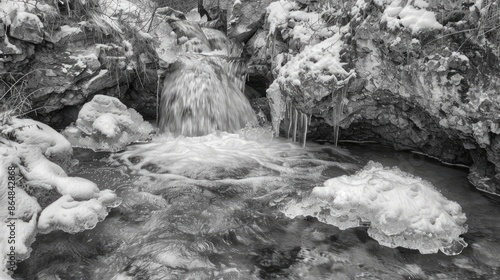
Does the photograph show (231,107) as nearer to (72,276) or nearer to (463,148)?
(463,148)

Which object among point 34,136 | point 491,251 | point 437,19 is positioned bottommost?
point 491,251

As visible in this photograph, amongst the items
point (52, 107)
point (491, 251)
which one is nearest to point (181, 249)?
point (491, 251)

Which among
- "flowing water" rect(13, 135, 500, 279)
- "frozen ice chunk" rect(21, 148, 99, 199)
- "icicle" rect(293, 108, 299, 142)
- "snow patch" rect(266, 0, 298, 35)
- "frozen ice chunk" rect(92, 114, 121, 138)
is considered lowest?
"flowing water" rect(13, 135, 500, 279)

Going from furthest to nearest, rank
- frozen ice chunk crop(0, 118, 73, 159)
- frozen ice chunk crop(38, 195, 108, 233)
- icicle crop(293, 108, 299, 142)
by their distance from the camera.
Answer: icicle crop(293, 108, 299, 142)
frozen ice chunk crop(0, 118, 73, 159)
frozen ice chunk crop(38, 195, 108, 233)

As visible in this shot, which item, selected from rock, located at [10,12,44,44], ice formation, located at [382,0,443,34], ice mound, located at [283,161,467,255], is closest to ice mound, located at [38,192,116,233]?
ice mound, located at [283,161,467,255]

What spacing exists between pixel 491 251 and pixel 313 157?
8.78 ft

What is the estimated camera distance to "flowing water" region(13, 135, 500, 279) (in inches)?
118

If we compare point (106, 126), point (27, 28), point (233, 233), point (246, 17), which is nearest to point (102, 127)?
point (106, 126)

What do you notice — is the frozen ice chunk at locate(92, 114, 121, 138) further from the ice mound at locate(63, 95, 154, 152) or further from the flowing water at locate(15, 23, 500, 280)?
the flowing water at locate(15, 23, 500, 280)

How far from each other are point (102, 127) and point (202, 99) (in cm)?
199

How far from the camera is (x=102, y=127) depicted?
568 centimetres

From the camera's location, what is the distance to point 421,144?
205 inches

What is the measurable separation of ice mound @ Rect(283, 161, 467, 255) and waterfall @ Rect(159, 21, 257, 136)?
334 centimetres

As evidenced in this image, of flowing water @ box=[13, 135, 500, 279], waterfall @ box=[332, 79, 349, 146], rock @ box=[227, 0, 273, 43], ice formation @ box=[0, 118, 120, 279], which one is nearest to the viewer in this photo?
flowing water @ box=[13, 135, 500, 279]
